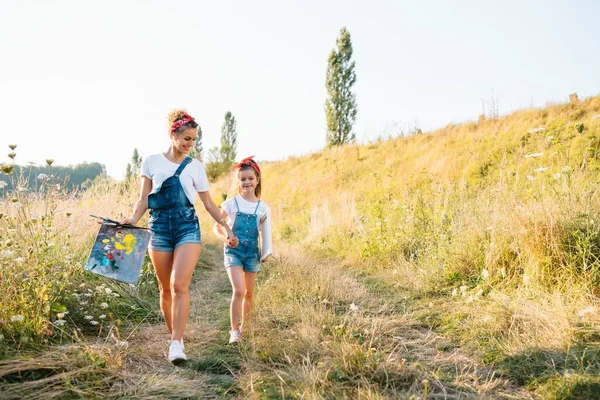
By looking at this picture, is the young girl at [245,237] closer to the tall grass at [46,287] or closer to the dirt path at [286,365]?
the dirt path at [286,365]

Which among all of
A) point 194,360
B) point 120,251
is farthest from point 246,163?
point 194,360

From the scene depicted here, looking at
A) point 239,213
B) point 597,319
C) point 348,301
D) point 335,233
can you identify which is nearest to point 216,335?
point 239,213

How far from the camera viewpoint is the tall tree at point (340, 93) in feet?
87.0

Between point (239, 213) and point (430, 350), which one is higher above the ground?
point (239, 213)

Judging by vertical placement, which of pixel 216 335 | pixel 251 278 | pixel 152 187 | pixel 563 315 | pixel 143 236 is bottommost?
pixel 216 335

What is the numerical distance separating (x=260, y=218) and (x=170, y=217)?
917 millimetres

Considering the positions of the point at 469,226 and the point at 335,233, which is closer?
the point at 469,226

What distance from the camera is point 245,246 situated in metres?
4.04

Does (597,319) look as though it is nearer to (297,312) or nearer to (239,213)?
(297,312)

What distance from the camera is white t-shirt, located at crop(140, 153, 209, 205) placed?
11.6 ft

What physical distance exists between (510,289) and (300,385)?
2.62m

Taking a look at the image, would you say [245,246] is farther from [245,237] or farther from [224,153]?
[224,153]

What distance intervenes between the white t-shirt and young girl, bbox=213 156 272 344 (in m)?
0.51

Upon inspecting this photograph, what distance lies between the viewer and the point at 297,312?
4035mm
